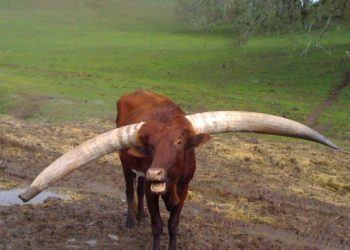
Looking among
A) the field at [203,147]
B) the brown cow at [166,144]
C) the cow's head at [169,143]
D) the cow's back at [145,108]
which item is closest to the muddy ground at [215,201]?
the field at [203,147]

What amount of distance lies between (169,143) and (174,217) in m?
1.18

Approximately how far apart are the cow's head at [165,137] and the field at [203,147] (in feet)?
5.21

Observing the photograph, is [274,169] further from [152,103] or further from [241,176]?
[152,103]

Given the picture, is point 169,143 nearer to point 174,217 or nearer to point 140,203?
point 174,217

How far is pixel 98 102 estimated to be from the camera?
18562 mm

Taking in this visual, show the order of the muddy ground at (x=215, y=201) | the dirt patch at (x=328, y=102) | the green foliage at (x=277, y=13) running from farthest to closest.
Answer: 1. the green foliage at (x=277, y=13)
2. the dirt patch at (x=328, y=102)
3. the muddy ground at (x=215, y=201)

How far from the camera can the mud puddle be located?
9257mm

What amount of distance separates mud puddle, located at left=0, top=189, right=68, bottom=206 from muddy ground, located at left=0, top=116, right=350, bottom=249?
177 millimetres

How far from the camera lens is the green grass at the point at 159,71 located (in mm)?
18266

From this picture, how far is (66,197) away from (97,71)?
1774 cm

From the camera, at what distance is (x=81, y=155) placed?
6.35m

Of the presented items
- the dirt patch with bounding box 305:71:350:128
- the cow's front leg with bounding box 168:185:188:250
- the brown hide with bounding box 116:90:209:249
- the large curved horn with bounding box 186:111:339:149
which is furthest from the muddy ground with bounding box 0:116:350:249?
the dirt patch with bounding box 305:71:350:128

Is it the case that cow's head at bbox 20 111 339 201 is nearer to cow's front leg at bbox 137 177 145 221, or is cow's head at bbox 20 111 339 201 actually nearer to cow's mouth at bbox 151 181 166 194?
cow's mouth at bbox 151 181 166 194

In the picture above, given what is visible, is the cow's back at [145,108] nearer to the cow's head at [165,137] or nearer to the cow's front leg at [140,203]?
the cow's head at [165,137]
